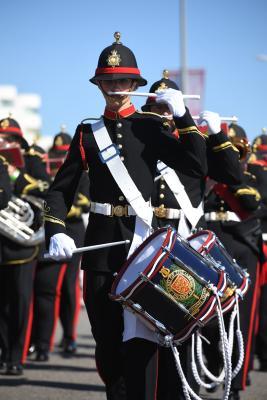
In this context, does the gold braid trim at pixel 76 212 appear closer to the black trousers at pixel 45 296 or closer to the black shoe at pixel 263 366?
the black trousers at pixel 45 296

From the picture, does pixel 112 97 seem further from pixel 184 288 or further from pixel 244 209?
pixel 244 209

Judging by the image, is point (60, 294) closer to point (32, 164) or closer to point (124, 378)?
point (32, 164)

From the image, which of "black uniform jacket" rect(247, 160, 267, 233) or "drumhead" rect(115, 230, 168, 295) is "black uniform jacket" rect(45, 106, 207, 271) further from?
"black uniform jacket" rect(247, 160, 267, 233)

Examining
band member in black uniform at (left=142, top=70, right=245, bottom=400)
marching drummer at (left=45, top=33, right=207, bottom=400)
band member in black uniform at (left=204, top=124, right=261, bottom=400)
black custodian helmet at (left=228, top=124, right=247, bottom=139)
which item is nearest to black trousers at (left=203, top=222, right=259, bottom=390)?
band member in black uniform at (left=204, top=124, right=261, bottom=400)

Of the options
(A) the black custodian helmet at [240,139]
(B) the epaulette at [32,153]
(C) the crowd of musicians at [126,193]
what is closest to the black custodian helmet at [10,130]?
(B) the epaulette at [32,153]

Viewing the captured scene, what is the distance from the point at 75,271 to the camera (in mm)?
13875

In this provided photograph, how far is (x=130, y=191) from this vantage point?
275 inches

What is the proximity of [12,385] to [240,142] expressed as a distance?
2936 millimetres

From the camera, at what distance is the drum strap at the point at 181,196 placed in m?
8.40

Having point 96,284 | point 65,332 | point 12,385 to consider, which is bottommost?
point 65,332

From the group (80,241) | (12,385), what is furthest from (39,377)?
(80,241)

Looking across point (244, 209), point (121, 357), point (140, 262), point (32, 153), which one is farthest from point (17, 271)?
point (140, 262)

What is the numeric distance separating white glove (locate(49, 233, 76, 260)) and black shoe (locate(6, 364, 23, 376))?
14.6 feet

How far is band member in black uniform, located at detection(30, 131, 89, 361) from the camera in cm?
1279
